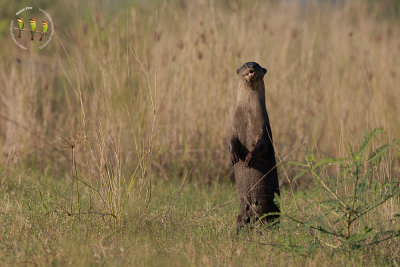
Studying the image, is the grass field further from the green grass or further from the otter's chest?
the otter's chest

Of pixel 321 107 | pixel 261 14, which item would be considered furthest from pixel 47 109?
pixel 321 107

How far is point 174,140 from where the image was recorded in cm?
718

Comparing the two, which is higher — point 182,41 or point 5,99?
point 182,41

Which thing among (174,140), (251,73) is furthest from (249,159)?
(174,140)

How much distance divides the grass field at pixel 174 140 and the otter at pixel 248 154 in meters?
0.23

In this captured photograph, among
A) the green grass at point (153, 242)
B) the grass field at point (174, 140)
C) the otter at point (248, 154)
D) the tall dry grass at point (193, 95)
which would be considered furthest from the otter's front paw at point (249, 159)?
the tall dry grass at point (193, 95)

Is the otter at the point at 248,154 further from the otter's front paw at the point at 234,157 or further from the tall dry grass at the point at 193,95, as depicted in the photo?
the tall dry grass at the point at 193,95

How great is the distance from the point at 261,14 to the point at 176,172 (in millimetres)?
2314

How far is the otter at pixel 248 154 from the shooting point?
4703mm

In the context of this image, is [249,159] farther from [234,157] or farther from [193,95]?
[193,95]

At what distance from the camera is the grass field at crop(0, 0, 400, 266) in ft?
13.5

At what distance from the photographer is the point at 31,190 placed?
5973mm

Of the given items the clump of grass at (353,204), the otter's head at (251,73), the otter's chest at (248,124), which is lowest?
the clump of grass at (353,204)

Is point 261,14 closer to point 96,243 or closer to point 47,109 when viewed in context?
point 47,109
